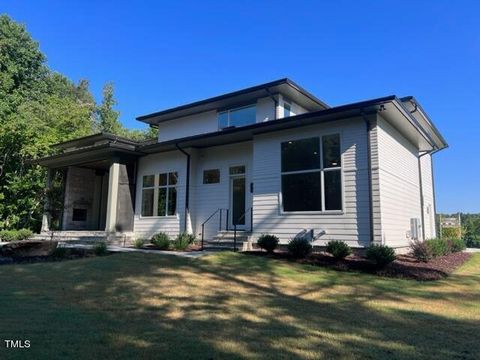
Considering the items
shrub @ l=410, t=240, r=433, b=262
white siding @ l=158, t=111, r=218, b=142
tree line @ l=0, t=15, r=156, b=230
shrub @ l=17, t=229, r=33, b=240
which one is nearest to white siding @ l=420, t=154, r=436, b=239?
shrub @ l=410, t=240, r=433, b=262

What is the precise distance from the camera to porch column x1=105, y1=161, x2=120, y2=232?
52.1 feet

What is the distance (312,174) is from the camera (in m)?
11.6

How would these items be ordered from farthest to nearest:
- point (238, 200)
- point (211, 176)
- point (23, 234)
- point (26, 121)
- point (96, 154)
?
point (26, 121) → point (23, 234) → point (96, 154) → point (211, 176) → point (238, 200)

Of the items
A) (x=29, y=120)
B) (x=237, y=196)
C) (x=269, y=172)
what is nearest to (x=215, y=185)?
(x=237, y=196)

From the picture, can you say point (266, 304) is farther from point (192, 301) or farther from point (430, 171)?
point (430, 171)

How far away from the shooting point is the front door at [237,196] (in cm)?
1409

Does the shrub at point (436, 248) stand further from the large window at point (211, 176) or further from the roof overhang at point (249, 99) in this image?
the large window at point (211, 176)

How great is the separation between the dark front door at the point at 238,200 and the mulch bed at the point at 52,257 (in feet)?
16.8

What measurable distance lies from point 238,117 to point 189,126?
298cm

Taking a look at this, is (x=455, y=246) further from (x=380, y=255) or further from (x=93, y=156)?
(x=93, y=156)

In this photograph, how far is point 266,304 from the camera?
6070 mm

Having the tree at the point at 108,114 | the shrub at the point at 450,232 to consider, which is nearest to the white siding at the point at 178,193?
the shrub at the point at 450,232

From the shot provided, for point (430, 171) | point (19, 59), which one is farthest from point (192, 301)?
point (19, 59)

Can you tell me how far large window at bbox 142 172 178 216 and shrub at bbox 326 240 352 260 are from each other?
7.41m
